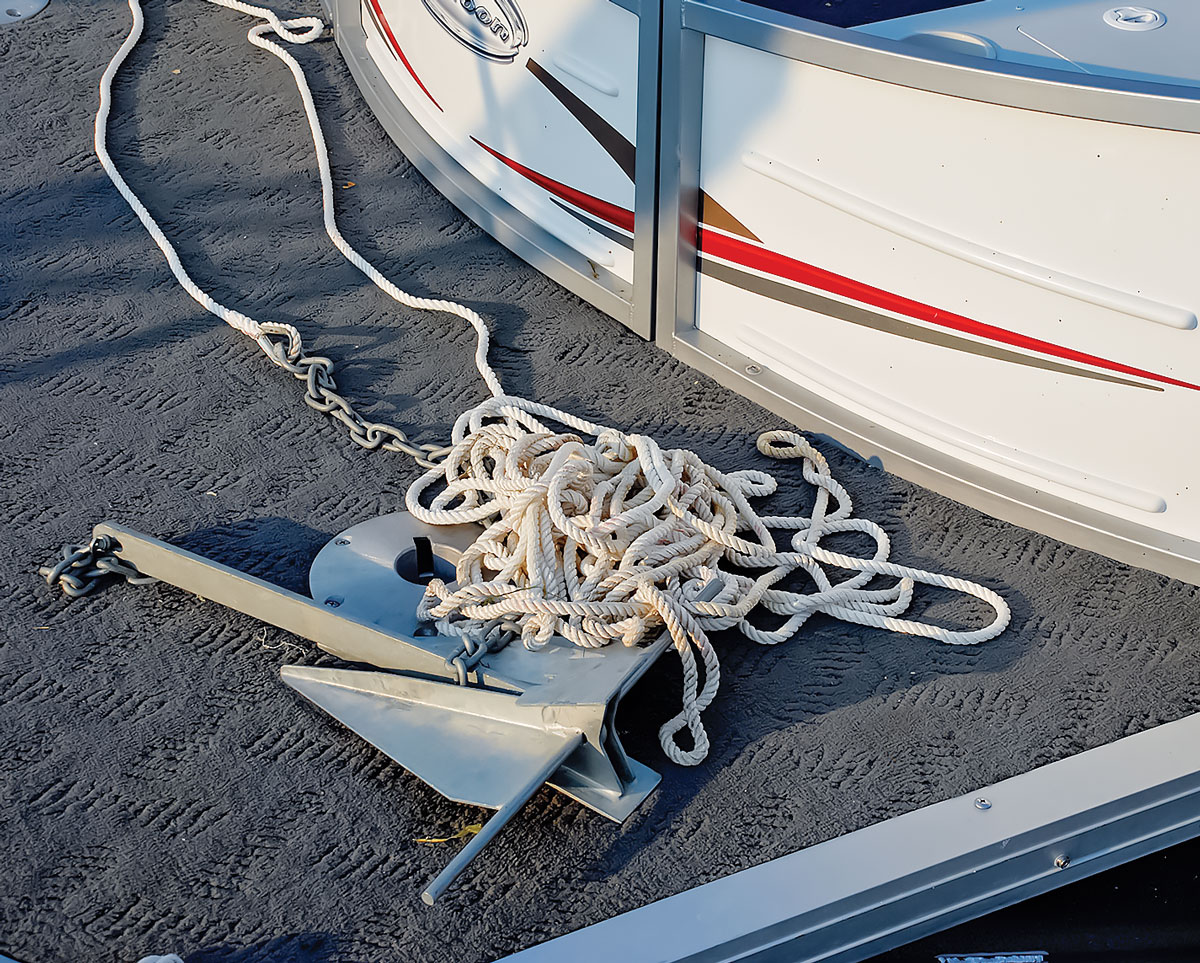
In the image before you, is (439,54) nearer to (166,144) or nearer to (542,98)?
(542,98)

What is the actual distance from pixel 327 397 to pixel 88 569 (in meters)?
0.55

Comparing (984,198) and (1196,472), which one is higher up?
(984,198)

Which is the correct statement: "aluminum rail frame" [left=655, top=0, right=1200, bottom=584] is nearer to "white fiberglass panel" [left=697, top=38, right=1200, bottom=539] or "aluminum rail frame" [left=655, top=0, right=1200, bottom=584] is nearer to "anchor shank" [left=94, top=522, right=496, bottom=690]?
"white fiberglass panel" [left=697, top=38, right=1200, bottom=539]

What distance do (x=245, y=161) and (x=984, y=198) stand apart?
1935 millimetres

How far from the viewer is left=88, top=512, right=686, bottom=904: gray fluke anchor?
1.56m

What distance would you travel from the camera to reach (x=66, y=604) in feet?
6.27

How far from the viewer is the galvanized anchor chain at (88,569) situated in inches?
75.8

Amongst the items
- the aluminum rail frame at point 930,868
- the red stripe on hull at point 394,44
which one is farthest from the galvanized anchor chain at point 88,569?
the red stripe on hull at point 394,44

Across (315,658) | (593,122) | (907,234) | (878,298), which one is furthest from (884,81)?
(315,658)

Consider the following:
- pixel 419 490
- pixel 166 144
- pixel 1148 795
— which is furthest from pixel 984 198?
pixel 166 144

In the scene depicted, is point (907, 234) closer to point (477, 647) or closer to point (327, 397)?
point (477, 647)

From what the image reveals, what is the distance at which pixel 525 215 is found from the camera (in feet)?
8.61

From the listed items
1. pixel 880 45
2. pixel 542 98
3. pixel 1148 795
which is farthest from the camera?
pixel 542 98

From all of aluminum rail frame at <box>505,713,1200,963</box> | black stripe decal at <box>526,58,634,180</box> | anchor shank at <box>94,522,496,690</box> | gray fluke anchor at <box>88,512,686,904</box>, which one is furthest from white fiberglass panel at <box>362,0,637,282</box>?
aluminum rail frame at <box>505,713,1200,963</box>
